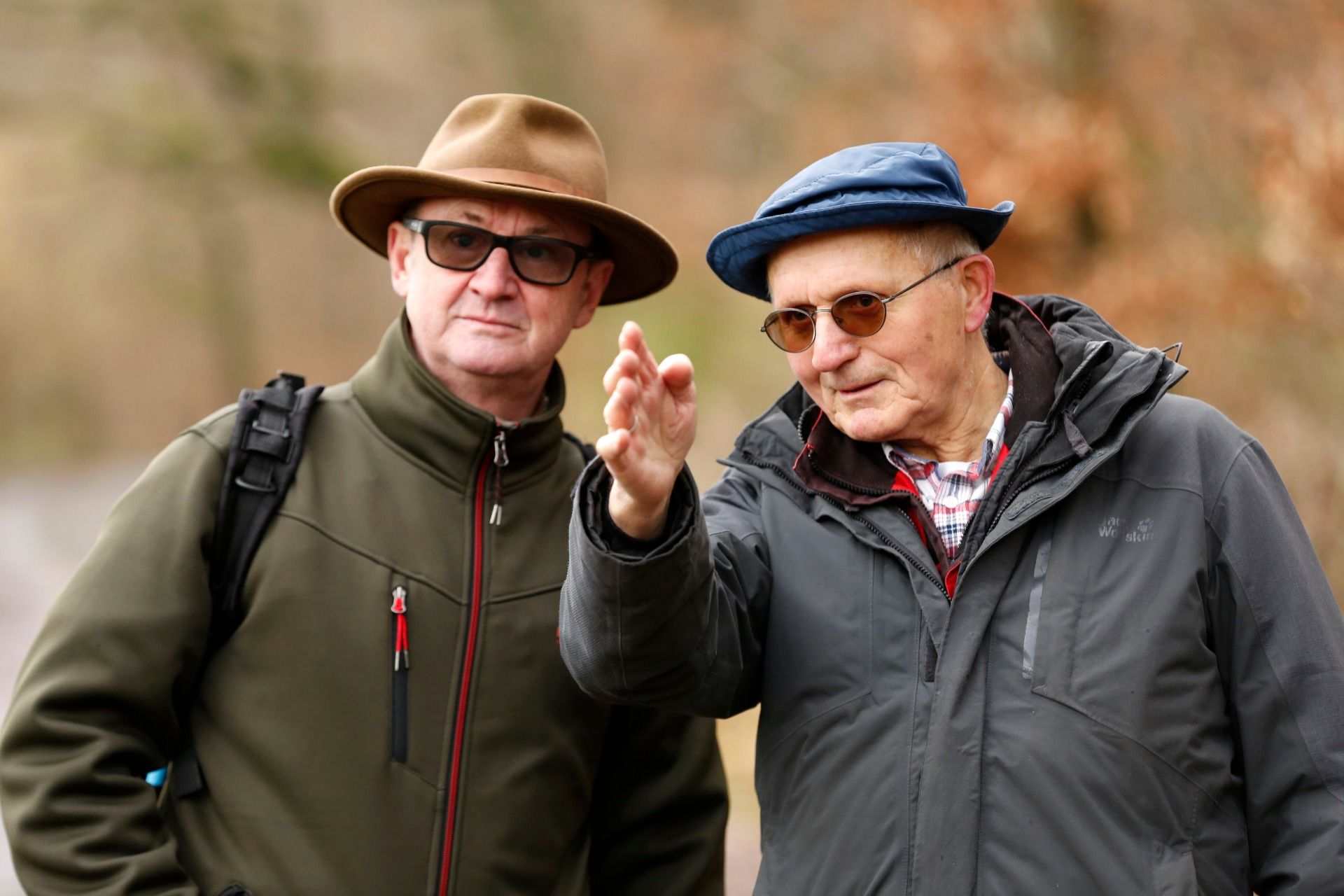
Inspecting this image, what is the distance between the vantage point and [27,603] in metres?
12.0

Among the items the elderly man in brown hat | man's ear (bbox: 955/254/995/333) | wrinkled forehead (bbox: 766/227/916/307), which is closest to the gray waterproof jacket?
man's ear (bbox: 955/254/995/333)

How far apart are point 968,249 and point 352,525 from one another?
1.52 m

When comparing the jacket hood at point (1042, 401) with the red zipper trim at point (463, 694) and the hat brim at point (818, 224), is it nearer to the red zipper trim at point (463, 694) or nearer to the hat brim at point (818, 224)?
the hat brim at point (818, 224)

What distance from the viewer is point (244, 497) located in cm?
289

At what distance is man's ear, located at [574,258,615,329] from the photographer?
3.44m

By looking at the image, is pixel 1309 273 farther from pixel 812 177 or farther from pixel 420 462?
pixel 420 462

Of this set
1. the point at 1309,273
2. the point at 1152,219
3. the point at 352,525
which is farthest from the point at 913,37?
the point at 352,525

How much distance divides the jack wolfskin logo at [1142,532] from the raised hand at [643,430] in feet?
2.93

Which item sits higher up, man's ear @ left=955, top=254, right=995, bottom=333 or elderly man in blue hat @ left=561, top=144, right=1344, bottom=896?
man's ear @ left=955, top=254, right=995, bottom=333

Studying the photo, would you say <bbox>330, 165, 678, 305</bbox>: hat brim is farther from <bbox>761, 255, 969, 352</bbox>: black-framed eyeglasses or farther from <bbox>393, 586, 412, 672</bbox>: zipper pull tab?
<bbox>393, 586, 412, 672</bbox>: zipper pull tab

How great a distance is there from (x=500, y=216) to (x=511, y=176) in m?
0.11

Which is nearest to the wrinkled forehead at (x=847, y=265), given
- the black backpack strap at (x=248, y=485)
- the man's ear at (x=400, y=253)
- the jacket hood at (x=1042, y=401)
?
the jacket hood at (x=1042, y=401)

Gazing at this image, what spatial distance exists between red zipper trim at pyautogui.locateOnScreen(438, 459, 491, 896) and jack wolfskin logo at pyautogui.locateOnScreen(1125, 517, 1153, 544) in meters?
1.42

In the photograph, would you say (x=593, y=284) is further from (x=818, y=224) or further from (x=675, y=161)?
(x=675, y=161)
